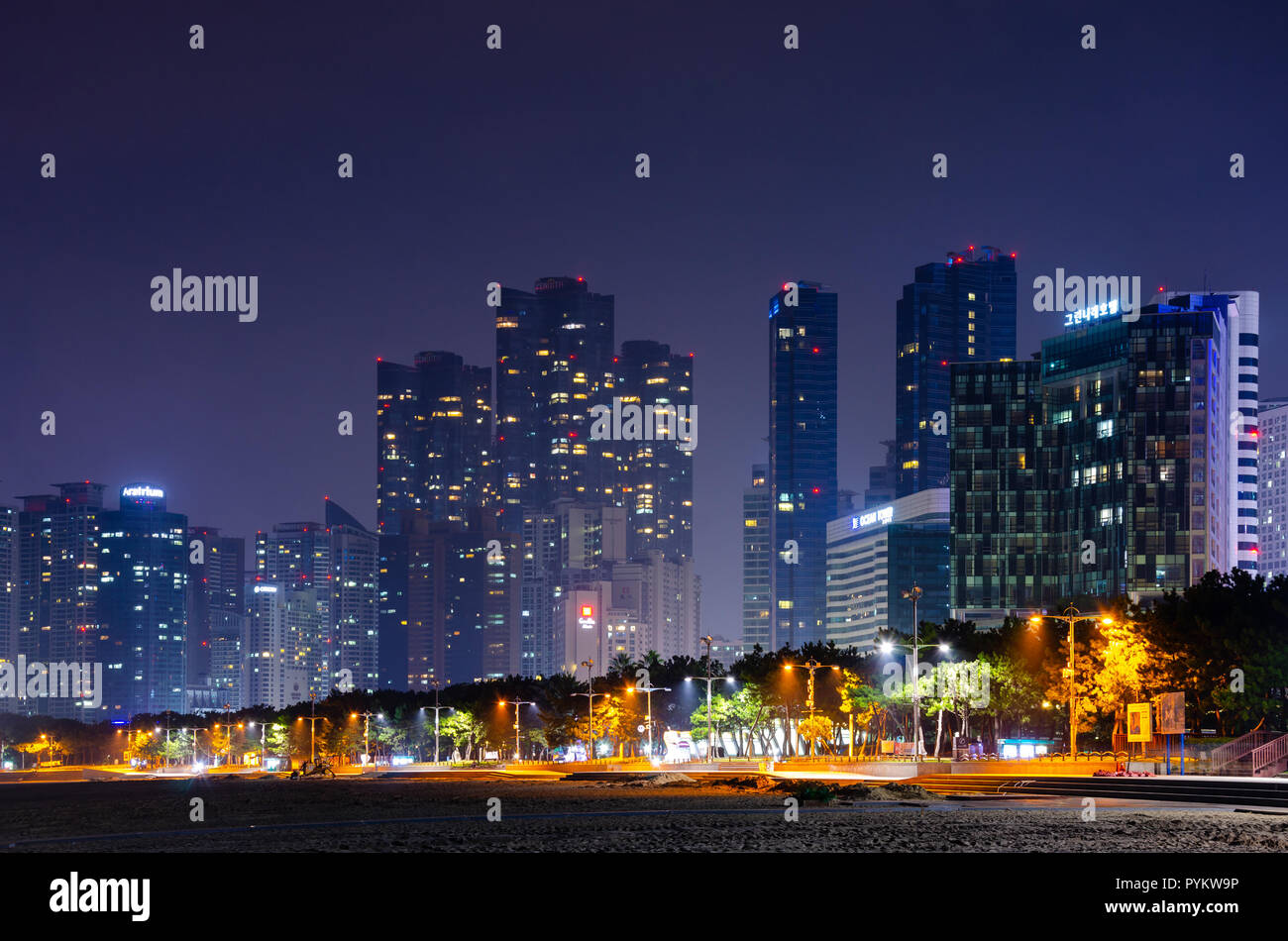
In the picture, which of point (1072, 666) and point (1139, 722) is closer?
point (1139, 722)

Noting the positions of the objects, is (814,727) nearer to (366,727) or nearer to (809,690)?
(809,690)

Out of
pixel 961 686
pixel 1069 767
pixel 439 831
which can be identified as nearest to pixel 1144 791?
pixel 1069 767

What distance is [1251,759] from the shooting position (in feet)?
197

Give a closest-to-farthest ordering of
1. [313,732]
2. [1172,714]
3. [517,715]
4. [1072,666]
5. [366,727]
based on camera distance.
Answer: [1172,714] → [1072,666] → [517,715] → [313,732] → [366,727]

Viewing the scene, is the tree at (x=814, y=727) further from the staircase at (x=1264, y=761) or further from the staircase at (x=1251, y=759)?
the staircase at (x=1264, y=761)

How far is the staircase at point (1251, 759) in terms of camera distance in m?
58.8

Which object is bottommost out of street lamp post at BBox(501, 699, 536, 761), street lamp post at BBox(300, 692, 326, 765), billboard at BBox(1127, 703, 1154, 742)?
street lamp post at BBox(300, 692, 326, 765)

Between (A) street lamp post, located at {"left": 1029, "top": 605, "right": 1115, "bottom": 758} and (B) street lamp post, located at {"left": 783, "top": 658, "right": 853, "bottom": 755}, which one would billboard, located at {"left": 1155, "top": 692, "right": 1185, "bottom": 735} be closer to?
(A) street lamp post, located at {"left": 1029, "top": 605, "right": 1115, "bottom": 758}

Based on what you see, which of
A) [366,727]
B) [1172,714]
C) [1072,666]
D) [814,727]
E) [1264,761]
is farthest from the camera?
[366,727]

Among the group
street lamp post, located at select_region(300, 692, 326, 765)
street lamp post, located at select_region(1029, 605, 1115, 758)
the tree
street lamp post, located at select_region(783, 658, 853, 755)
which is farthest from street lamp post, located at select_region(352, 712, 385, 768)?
street lamp post, located at select_region(1029, 605, 1115, 758)

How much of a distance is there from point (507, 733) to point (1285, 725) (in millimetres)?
99345

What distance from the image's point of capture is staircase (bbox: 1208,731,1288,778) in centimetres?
5881

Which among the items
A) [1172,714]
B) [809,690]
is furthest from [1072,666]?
[809,690]
